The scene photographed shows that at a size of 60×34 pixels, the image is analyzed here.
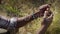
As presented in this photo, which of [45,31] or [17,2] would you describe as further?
[17,2]

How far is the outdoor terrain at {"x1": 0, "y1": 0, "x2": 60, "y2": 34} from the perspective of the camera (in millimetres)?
2182

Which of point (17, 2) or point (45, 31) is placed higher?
point (17, 2)

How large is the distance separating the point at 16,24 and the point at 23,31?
25 cm

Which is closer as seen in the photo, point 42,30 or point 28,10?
point 42,30

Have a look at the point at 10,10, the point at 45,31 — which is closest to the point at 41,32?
the point at 45,31

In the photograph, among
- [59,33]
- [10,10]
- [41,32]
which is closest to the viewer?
[41,32]

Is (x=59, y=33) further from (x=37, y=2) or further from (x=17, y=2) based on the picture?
(x=17, y=2)

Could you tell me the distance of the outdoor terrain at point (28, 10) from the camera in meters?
2.18

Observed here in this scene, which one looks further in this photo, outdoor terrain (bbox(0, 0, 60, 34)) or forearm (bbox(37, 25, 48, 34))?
outdoor terrain (bbox(0, 0, 60, 34))

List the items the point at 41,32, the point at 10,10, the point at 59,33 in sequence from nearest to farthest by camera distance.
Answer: the point at 41,32 → the point at 59,33 → the point at 10,10

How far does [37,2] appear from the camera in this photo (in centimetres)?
250

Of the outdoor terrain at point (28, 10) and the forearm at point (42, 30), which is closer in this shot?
the forearm at point (42, 30)

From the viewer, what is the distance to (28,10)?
2.43 metres

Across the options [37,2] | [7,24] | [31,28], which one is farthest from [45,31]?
[37,2]
